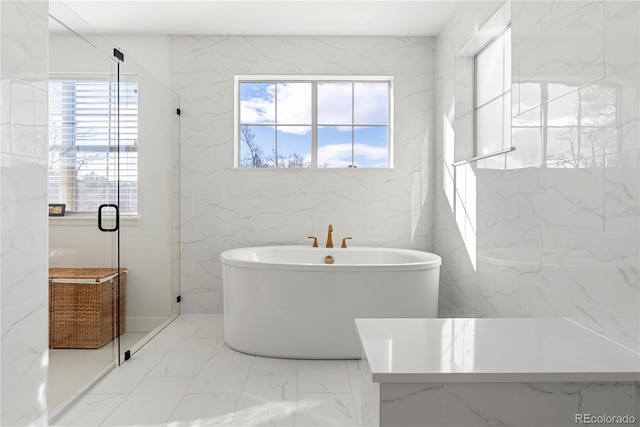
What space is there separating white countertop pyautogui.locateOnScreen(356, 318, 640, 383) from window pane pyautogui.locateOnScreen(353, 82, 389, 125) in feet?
9.51

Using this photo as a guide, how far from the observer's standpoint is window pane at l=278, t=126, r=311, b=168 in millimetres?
4277

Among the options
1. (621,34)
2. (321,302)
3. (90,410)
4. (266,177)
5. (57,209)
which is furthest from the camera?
(266,177)

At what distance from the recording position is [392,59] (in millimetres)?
4133

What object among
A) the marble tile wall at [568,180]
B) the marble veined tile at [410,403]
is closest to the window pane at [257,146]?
the marble tile wall at [568,180]

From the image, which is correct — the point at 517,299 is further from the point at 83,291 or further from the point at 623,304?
the point at 83,291

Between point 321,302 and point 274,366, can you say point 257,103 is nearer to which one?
point 321,302

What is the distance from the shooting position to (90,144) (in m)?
2.40

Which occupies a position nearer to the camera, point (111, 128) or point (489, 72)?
point (111, 128)

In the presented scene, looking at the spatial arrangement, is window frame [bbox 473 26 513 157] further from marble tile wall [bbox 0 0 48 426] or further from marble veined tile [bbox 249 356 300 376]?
marble tile wall [bbox 0 0 48 426]

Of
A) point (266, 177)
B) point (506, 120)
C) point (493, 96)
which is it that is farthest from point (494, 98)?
point (266, 177)

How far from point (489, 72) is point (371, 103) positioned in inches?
51.2

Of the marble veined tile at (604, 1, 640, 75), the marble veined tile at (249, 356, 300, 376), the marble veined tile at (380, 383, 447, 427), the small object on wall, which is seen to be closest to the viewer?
the marble veined tile at (380, 383, 447, 427)

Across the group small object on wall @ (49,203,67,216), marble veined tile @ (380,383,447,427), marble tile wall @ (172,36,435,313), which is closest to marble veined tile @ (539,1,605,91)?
marble veined tile @ (380,383,447,427)

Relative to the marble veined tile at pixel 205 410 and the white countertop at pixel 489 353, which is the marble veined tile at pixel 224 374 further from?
the white countertop at pixel 489 353
